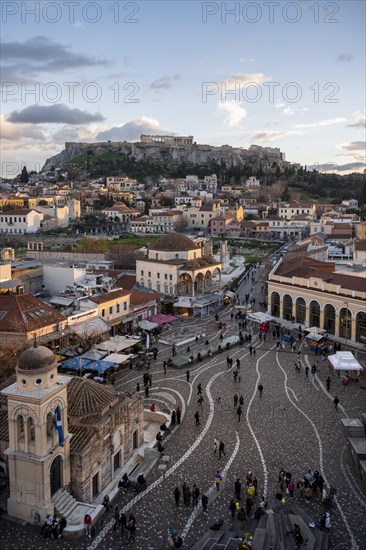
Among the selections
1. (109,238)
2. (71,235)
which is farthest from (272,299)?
(71,235)

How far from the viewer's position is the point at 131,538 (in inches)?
543

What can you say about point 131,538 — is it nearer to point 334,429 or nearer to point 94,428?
point 94,428

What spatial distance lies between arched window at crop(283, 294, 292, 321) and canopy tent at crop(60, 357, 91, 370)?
1748cm

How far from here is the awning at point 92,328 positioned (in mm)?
29547

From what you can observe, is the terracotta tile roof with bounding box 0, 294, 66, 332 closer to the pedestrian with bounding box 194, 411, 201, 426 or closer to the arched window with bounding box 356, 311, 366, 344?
the pedestrian with bounding box 194, 411, 201, 426

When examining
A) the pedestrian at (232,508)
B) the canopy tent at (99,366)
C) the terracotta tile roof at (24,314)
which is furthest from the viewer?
the terracotta tile roof at (24,314)

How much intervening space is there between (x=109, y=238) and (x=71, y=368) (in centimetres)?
6448

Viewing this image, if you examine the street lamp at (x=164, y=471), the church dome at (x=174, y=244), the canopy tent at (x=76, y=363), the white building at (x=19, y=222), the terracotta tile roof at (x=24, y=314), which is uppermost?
the white building at (x=19, y=222)

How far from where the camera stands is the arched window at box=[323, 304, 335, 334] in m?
34.3

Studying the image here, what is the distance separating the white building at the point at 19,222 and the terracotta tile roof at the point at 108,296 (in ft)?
214

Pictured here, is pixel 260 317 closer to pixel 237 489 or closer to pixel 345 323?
pixel 345 323

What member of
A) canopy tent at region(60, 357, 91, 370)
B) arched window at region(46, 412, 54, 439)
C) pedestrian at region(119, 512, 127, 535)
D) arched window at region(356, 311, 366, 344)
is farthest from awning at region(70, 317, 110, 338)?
pedestrian at region(119, 512, 127, 535)

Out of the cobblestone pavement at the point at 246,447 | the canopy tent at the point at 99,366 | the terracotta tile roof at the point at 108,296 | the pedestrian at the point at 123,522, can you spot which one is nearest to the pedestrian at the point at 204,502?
the cobblestone pavement at the point at 246,447

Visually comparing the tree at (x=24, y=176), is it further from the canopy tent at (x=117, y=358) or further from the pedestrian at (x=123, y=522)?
the pedestrian at (x=123, y=522)
